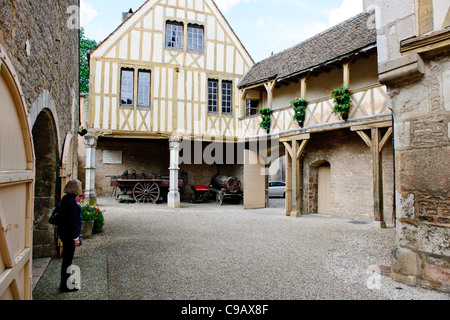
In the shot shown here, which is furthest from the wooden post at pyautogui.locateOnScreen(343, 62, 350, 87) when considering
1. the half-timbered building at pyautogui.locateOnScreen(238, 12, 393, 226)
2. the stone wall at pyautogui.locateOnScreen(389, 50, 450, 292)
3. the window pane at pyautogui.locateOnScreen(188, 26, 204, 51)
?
the window pane at pyautogui.locateOnScreen(188, 26, 204, 51)

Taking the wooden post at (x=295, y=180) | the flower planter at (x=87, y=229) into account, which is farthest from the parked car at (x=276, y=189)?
the flower planter at (x=87, y=229)

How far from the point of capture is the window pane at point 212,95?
39.1ft

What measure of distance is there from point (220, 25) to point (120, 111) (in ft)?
17.6

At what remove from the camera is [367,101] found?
24.8 feet

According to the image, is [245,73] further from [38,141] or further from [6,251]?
[6,251]

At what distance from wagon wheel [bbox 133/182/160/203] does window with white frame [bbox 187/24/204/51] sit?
19.0 ft

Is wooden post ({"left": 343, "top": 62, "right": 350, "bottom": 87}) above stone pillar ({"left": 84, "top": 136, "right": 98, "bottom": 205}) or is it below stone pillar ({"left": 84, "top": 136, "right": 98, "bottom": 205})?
above

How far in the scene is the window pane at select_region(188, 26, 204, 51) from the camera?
11.8 m

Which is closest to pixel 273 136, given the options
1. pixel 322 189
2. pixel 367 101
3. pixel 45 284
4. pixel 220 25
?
pixel 322 189

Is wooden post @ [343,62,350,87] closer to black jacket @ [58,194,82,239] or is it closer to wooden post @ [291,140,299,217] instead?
wooden post @ [291,140,299,217]

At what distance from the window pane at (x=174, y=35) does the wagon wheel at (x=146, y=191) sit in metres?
5.62

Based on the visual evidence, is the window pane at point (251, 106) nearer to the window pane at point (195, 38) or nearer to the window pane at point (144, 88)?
the window pane at point (195, 38)

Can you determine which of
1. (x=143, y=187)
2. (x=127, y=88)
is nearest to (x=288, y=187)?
(x=143, y=187)

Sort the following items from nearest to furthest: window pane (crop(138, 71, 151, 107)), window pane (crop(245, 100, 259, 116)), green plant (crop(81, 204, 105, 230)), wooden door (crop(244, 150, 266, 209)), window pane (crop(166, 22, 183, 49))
→ 1. green plant (crop(81, 204, 105, 230))
2. window pane (crop(138, 71, 151, 107))
3. window pane (crop(166, 22, 183, 49))
4. wooden door (crop(244, 150, 266, 209))
5. window pane (crop(245, 100, 259, 116))
